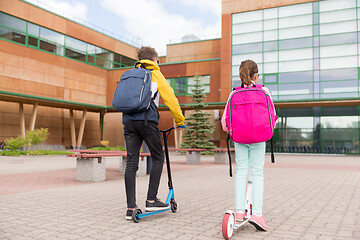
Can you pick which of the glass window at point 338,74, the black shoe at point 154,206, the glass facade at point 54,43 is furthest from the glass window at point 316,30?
the black shoe at point 154,206

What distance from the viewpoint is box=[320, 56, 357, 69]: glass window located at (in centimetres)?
2677

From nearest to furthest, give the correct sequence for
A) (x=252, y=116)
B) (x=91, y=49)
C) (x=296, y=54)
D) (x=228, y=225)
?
(x=228, y=225)
(x=252, y=116)
(x=296, y=54)
(x=91, y=49)

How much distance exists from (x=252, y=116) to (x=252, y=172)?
0.65 meters

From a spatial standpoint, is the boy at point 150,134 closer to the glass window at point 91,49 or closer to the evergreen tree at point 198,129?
the evergreen tree at point 198,129

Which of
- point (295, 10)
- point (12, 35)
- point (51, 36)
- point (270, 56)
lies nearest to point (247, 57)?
point (270, 56)

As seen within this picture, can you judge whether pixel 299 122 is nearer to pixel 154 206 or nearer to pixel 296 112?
pixel 296 112

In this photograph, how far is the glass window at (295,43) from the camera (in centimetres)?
2817

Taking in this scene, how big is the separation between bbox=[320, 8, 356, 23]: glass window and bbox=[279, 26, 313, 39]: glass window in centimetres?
127

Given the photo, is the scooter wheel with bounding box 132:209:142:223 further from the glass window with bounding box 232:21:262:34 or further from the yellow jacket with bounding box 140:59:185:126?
the glass window with bounding box 232:21:262:34

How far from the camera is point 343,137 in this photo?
27.8m

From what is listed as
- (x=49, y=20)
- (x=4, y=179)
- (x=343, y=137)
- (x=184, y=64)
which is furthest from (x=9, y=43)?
(x=343, y=137)

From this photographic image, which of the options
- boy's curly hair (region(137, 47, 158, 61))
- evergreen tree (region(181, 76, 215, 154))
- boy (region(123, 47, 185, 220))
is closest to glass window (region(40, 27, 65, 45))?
evergreen tree (region(181, 76, 215, 154))

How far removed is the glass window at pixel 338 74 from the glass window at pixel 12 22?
25036 millimetres

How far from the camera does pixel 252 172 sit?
3.64 metres
